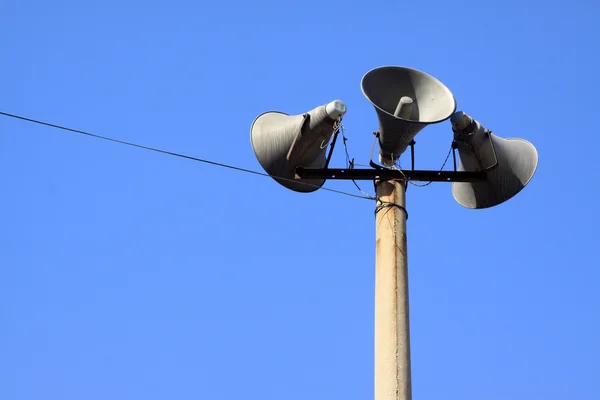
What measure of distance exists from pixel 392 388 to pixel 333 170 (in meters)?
2.12

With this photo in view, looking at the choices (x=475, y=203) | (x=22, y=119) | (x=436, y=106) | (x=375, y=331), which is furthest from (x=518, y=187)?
(x=22, y=119)

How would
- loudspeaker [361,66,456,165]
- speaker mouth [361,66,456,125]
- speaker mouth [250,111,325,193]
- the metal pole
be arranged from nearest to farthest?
1. the metal pole
2. loudspeaker [361,66,456,165]
3. speaker mouth [361,66,456,125]
4. speaker mouth [250,111,325,193]

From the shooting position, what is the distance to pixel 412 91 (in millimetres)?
8477

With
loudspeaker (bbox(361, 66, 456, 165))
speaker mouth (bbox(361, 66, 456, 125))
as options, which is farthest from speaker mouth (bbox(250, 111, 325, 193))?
speaker mouth (bbox(361, 66, 456, 125))

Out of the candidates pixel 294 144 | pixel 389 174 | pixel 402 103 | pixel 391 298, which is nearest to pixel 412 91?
pixel 402 103

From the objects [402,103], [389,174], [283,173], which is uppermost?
[402,103]

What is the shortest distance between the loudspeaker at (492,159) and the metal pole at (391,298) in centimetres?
77

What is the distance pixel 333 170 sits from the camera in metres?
8.30

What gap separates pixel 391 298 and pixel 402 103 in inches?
66.3

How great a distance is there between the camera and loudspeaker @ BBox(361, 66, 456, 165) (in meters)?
8.00

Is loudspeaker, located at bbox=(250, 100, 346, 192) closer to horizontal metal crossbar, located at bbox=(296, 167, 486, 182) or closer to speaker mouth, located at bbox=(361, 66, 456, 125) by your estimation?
horizontal metal crossbar, located at bbox=(296, 167, 486, 182)

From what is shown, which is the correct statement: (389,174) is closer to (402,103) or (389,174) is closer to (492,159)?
(402,103)

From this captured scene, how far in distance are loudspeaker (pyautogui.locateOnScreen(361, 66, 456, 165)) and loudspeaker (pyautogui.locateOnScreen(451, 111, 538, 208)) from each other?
0.77 ft

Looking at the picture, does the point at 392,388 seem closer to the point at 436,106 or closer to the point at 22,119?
the point at 436,106
